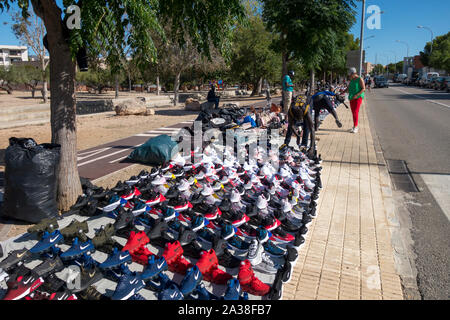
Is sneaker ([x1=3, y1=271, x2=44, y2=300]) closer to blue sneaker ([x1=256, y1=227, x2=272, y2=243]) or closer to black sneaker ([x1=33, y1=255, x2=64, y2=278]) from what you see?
black sneaker ([x1=33, y1=255, x2=64, y2=278])

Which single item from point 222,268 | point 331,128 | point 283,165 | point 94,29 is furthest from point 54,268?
point 331,128

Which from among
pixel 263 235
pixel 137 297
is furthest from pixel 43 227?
pixel 263 235

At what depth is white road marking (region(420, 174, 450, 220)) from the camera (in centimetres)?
564

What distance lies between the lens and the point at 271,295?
9.97ft

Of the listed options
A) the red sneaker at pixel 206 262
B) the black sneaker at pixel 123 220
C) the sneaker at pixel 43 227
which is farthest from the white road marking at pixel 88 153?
the red sneaker at pixel 206 262

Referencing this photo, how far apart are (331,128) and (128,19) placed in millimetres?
10862

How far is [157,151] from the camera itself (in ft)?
25.9

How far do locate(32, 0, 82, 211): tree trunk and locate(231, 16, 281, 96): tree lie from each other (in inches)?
1210

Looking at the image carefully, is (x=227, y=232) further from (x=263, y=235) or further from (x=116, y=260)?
(x=116, y=260)

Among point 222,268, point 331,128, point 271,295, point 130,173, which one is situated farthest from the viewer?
point 331,128

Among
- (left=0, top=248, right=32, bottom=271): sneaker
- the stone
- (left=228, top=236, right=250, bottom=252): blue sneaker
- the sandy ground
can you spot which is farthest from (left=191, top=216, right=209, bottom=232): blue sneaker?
the stone

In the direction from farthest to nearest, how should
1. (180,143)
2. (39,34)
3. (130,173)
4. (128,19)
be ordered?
(39,34)
(180,143)
(130,173)
(128,19)

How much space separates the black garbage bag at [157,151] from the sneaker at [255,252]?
14.7ft
